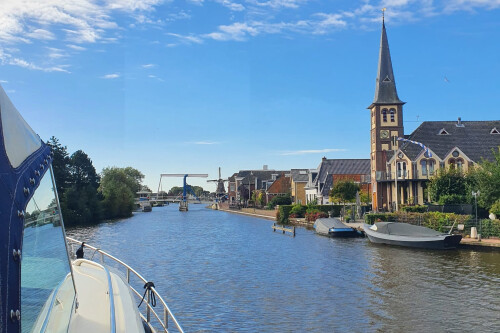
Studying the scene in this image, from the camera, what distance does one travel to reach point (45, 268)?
4027 mm

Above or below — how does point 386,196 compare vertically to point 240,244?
above

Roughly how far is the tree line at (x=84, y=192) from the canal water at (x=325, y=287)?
3980cm

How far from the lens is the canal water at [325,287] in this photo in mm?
16031

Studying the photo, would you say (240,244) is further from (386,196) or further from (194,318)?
(386,196)

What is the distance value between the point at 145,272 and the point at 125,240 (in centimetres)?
1902

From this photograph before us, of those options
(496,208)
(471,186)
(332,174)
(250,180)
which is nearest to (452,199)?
(471,186)

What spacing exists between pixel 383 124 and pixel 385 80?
665 cm

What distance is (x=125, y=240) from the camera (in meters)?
43.8

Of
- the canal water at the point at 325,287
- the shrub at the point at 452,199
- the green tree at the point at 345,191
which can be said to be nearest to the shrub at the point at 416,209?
the shrub at the point at 452,199

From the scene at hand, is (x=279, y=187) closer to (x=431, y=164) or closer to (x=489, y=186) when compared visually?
(x=431, y=164)

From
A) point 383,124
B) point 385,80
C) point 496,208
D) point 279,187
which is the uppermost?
point 385,80

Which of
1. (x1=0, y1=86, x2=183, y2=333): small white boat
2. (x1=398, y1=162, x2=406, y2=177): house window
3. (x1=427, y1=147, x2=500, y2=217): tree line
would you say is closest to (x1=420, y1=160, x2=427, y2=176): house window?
(x1=398, y1=162, x2=406, y2=177): house window

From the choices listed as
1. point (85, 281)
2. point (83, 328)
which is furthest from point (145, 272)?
point (83, 328)

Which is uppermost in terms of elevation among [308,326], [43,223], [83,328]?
[43,223]
